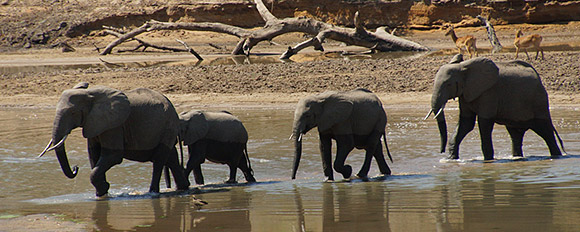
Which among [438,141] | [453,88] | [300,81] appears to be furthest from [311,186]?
[300,81]

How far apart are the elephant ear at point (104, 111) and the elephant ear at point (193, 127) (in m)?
1.32

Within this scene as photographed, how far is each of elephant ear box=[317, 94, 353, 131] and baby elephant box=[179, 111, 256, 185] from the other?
→ 1.20 metres

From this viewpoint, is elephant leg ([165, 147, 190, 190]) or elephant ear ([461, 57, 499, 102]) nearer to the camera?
elephant leg ([165, 147, 190, 190])

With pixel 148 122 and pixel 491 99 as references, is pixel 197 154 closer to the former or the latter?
pixel 148 122

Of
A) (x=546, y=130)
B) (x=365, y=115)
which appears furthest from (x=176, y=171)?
(x=546, y=130)

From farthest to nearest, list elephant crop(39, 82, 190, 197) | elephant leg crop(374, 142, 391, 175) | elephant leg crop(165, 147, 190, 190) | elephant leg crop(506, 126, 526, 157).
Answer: elephant leg crop(506, 126, 526, 157)
elephant leg crop(374, 142, 391, 175)
elephant leg crop(165, 147, 190, 190)
elephant crop(39, 82, 190, 197)

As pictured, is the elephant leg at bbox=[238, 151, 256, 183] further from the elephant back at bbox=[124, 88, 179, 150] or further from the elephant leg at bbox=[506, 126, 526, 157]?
the elephant leg at bbox=[506, 126, 526, 157]

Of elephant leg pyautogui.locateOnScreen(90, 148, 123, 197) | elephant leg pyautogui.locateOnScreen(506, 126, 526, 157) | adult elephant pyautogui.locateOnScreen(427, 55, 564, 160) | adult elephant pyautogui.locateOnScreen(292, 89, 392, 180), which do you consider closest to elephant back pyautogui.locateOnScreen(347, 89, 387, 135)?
adult elephant pyautogui.locateOnScreen(292, 89, 392, 180)

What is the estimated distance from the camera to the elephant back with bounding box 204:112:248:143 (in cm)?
1012

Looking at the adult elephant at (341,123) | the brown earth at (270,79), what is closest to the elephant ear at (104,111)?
the adult elephant at (341,123)

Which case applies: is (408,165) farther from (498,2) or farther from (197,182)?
(498,2)

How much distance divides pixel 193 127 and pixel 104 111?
1.71 metres

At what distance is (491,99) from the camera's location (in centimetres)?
1106

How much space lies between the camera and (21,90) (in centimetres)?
2106
